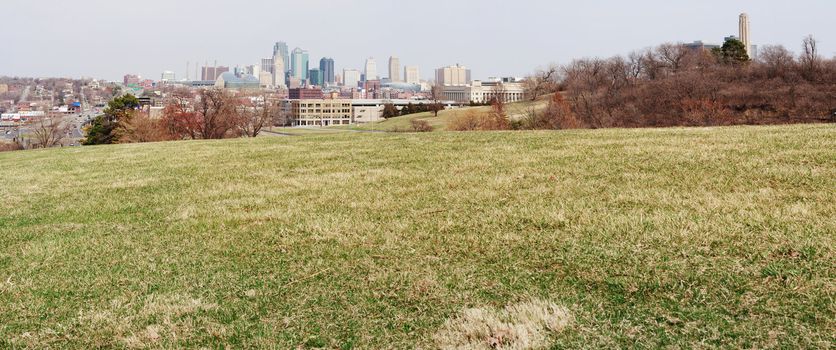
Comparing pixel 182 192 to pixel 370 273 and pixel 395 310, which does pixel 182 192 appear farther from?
pixel 395 310

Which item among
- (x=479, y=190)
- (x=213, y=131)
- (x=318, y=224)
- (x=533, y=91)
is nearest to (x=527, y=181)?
(x=479, y=190)

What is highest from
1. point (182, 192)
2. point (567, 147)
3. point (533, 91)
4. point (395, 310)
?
point (533, 91)

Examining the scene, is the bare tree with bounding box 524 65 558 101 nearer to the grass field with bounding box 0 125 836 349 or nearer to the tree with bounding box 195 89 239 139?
the tree with bounding box 195 89 239 139

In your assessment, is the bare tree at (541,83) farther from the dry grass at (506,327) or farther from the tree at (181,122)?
the dry grass at (506,327)

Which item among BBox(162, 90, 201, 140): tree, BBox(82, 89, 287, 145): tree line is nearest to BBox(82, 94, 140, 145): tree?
BBox(82, 89, 287, 145): tree line

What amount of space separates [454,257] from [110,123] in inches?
2668

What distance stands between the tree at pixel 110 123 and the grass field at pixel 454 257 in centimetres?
5398

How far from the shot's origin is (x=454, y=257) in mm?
→ 5941

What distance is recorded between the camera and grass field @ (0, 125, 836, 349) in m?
4.22

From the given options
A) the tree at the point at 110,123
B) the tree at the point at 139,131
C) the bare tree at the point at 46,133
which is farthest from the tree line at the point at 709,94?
the bare tree at the point at 46,133

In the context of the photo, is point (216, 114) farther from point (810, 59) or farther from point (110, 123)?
point (810, 59)

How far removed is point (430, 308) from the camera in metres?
4.64

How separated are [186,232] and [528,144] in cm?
924

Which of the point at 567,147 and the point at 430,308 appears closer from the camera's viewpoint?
the point at 430,308
